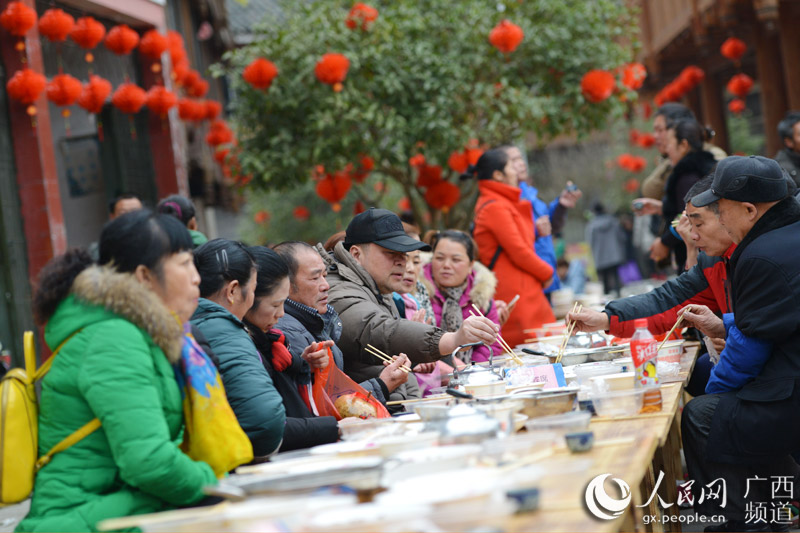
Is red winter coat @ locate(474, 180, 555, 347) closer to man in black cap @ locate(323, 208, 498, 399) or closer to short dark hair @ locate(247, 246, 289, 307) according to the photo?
man in black cap @ locate(323, 208, 498, 399)

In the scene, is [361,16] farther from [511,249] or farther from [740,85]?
[740,85]

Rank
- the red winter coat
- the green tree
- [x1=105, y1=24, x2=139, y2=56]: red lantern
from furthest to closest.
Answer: the green tree, [x1=105, y1=24, x2=139, y2=56]: red lantern, the red winter coat

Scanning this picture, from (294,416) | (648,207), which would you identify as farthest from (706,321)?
(648,207)

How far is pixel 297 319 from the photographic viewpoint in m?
4.54

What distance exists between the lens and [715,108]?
16.1 metres

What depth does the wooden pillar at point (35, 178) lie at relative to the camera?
8.56m

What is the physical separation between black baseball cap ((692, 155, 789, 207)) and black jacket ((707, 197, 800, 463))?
87 millimetres

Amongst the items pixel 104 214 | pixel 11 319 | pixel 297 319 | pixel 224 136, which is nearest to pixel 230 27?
pixel 224 136

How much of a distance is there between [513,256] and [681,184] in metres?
1.33

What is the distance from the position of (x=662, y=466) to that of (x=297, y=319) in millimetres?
1961

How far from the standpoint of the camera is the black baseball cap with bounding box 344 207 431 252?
5.14 meters

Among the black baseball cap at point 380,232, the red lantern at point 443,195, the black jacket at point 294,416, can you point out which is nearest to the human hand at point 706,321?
the black baseball cap at point 380,232

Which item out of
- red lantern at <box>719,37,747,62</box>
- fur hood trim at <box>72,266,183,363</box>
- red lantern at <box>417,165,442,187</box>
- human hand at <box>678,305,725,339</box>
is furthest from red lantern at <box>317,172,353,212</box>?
fur hood trim at <box>72,266,183,363</box>

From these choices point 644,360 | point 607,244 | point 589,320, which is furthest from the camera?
point 607,244
